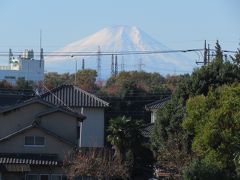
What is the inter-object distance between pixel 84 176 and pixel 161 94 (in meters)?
38.2

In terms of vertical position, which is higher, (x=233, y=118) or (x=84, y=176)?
(x=233, y=118)

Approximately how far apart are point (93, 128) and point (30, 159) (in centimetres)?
1711

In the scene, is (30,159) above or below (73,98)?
below

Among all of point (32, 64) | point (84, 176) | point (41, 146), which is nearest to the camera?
point (84, 176)

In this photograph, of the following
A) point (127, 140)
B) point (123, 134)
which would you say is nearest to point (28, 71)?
point (127, 140)

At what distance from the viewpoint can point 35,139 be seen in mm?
43438

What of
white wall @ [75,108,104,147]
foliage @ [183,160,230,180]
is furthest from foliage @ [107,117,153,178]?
white wall @ [75,108,104,147]

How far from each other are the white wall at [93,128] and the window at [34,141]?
14919 millimetres

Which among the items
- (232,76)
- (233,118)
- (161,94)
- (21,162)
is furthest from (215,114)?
(161,94)

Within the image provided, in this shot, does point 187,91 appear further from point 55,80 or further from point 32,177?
point 55,80

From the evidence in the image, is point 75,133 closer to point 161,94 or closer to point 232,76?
point 232,76

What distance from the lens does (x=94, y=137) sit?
59312 millimetres

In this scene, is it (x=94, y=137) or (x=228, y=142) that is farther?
(x=94, y=137)

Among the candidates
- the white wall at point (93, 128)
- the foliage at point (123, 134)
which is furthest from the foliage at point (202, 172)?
the white wall at point (93, 128)
